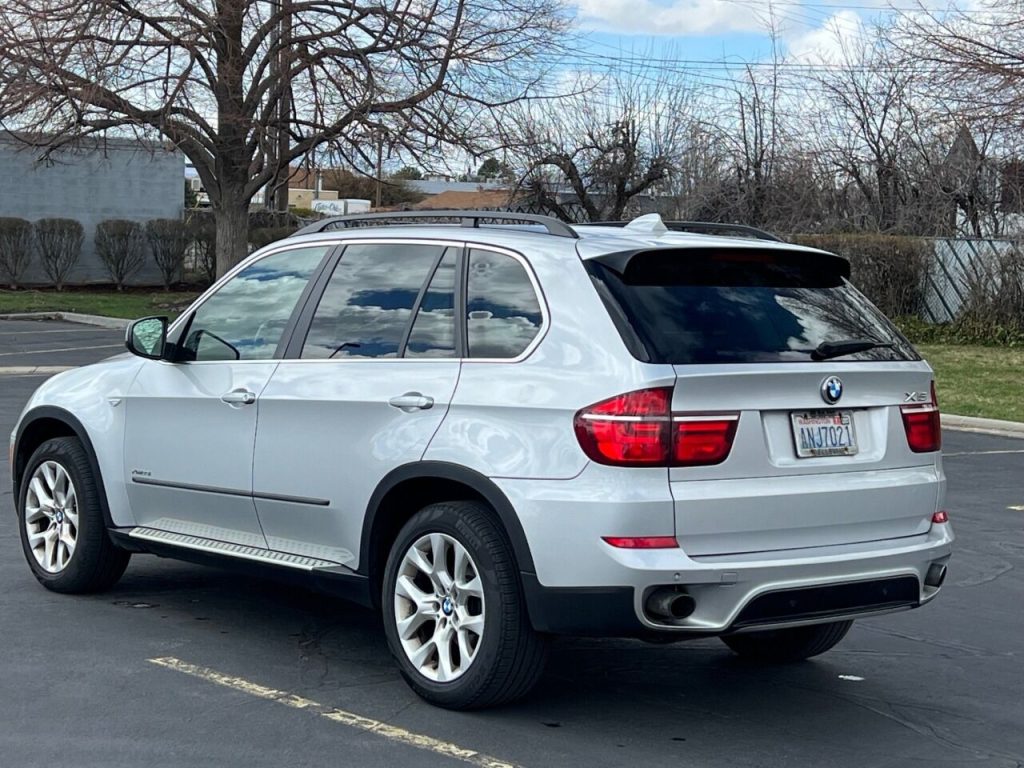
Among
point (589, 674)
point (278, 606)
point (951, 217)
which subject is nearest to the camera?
point (589, 674)

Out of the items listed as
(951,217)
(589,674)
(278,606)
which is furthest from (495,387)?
(951,217)

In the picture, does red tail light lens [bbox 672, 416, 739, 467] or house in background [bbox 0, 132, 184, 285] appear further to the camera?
house in background [bbox 0, 132, 184, 285]

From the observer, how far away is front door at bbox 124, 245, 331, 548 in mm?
6129

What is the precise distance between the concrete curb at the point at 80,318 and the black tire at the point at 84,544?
2126cm

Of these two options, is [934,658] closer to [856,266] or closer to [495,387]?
[495,387]

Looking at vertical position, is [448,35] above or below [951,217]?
above

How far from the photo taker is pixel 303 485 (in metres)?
5.78

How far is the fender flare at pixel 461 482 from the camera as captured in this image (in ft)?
16.2

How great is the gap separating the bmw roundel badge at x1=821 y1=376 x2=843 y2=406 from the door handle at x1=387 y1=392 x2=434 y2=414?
55.9 inches

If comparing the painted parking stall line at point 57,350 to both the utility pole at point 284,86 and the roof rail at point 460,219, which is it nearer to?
the utility pole at point 284,86

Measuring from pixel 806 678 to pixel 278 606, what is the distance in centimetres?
256

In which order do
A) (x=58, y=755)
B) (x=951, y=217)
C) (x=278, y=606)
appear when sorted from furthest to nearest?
(x=951, y=217), (x=278, y=606), (x=58, y=755)

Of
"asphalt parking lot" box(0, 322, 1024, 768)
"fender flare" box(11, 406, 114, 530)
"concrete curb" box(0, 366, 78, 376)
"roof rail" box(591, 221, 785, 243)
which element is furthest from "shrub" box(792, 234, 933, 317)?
"fender flare" box(11, 406, 114, 530)

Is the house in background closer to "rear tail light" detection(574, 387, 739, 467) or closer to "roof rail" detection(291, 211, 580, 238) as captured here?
"roof rail" detection(291, 211, 580, 238)
